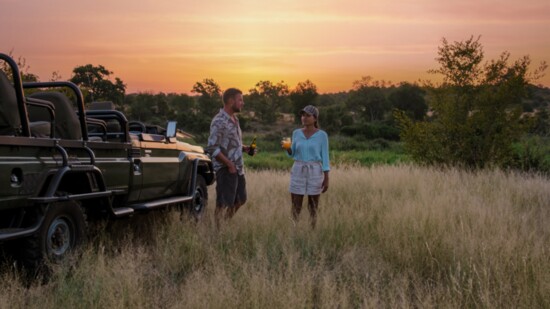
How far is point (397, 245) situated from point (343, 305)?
85.1 inches

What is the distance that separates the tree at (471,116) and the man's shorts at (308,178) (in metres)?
9.91

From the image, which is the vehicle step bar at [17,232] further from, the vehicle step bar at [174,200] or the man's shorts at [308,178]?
the man's shorts at [308,178]

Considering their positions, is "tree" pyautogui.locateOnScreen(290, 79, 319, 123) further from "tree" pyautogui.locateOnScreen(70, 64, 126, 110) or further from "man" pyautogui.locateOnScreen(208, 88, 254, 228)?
"man" pyautogui.locateOnScreen(208, 88, 254, 228)

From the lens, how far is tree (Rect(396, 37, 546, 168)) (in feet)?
56.9

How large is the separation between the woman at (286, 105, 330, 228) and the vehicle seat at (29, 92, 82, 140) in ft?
9.23

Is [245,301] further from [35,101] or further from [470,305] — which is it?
[35,101]

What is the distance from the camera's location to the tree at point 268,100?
289ft

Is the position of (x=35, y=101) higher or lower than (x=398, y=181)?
higher

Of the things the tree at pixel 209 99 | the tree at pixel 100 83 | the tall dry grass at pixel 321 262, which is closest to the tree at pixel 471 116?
the tall dry grass at pixel 321 262

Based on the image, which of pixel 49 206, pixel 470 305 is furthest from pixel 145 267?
pixel 470 305

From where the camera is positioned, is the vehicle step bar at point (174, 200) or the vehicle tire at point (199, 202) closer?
the vehicle step bar at point (174, 200)

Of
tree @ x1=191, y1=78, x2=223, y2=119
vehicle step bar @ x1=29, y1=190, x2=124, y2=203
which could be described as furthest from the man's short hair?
tree @ x1=191, y1=78, x2=223, y2=119

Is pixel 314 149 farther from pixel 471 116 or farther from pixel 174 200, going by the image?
pixel 471 116

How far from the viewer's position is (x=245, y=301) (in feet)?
15.4
